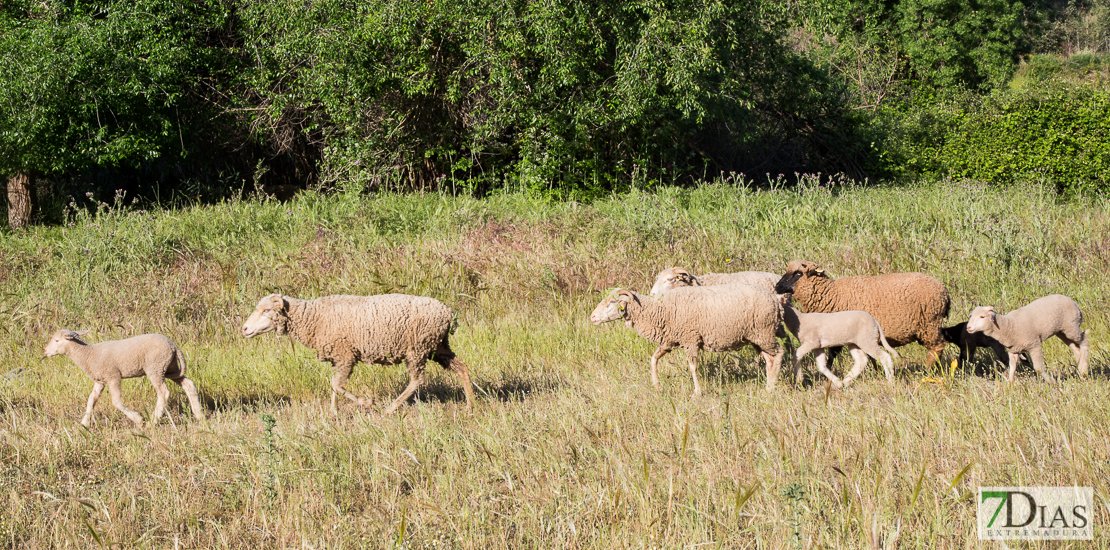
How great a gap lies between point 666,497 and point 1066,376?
3913mm

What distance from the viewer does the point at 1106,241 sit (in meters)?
9.56

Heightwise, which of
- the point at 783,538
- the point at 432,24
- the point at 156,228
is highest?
the point at 432,24

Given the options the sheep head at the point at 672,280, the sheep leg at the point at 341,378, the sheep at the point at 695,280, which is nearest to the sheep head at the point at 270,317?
the sheep leg at the point at 341,378

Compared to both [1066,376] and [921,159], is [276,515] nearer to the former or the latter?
[1066,376]

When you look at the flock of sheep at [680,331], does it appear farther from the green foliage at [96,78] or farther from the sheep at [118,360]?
the green foliage at [96,78]

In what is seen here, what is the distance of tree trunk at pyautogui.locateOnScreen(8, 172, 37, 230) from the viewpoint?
55.8 feet

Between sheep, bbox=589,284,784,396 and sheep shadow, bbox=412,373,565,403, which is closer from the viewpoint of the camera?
sheep, bbox=589,284,784,396

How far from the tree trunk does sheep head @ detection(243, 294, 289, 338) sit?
14261 mm

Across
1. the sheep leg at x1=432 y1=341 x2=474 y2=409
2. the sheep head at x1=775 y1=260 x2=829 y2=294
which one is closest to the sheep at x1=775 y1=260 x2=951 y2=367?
the sheep head at x1=775 y1=260 x2=829 y2=294

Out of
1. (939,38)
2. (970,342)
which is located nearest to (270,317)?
(970,342)

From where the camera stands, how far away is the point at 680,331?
6117mm

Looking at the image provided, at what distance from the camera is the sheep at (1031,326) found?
19.1ft

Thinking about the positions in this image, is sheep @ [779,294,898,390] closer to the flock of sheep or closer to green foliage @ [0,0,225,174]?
the flock of sheep

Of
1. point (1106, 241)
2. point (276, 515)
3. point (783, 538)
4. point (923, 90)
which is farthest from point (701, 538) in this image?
point (923, 90)
